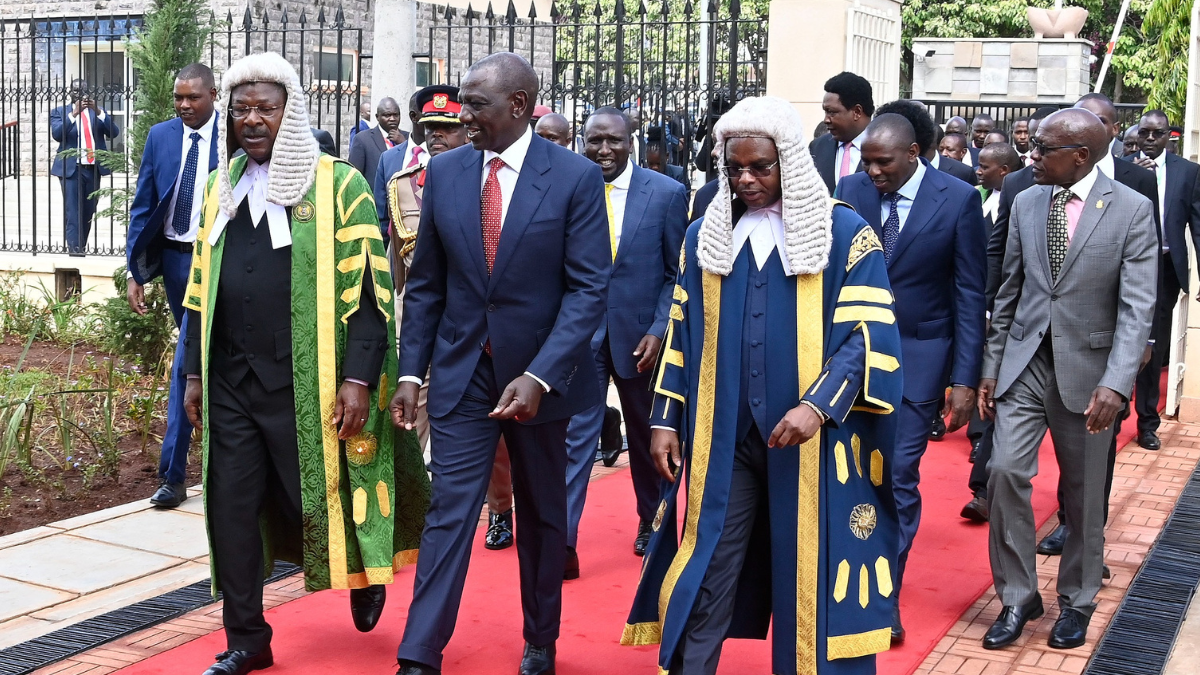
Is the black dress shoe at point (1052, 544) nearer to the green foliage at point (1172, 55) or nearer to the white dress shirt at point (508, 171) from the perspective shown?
the white dress shirt at point (508, 171)

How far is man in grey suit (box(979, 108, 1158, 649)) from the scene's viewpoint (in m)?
5.26

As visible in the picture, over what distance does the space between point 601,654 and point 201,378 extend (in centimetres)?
172

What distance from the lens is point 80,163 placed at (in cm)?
1165

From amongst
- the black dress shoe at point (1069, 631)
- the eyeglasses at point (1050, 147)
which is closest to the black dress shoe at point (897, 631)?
the black dress shoe at point (1069, 631)

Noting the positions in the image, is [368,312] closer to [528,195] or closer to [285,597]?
[528,195]

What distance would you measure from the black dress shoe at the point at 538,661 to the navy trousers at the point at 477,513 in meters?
0.03

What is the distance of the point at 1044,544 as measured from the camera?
6809 millimetres

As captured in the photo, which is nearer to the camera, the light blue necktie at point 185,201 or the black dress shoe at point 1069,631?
the black dress shoe at point 1069,631

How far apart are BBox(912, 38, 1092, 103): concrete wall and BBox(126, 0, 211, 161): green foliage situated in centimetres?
952

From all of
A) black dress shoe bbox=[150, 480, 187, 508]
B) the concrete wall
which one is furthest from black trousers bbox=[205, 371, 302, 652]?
the concrete wall

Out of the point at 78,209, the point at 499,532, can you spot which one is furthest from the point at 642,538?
the point at 78,209

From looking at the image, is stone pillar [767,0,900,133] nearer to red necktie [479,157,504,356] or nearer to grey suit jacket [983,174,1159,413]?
grey suit jacket [983,174,1159,413]

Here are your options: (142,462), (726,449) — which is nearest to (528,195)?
(726,449)

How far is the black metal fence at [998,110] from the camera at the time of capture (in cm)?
1495
